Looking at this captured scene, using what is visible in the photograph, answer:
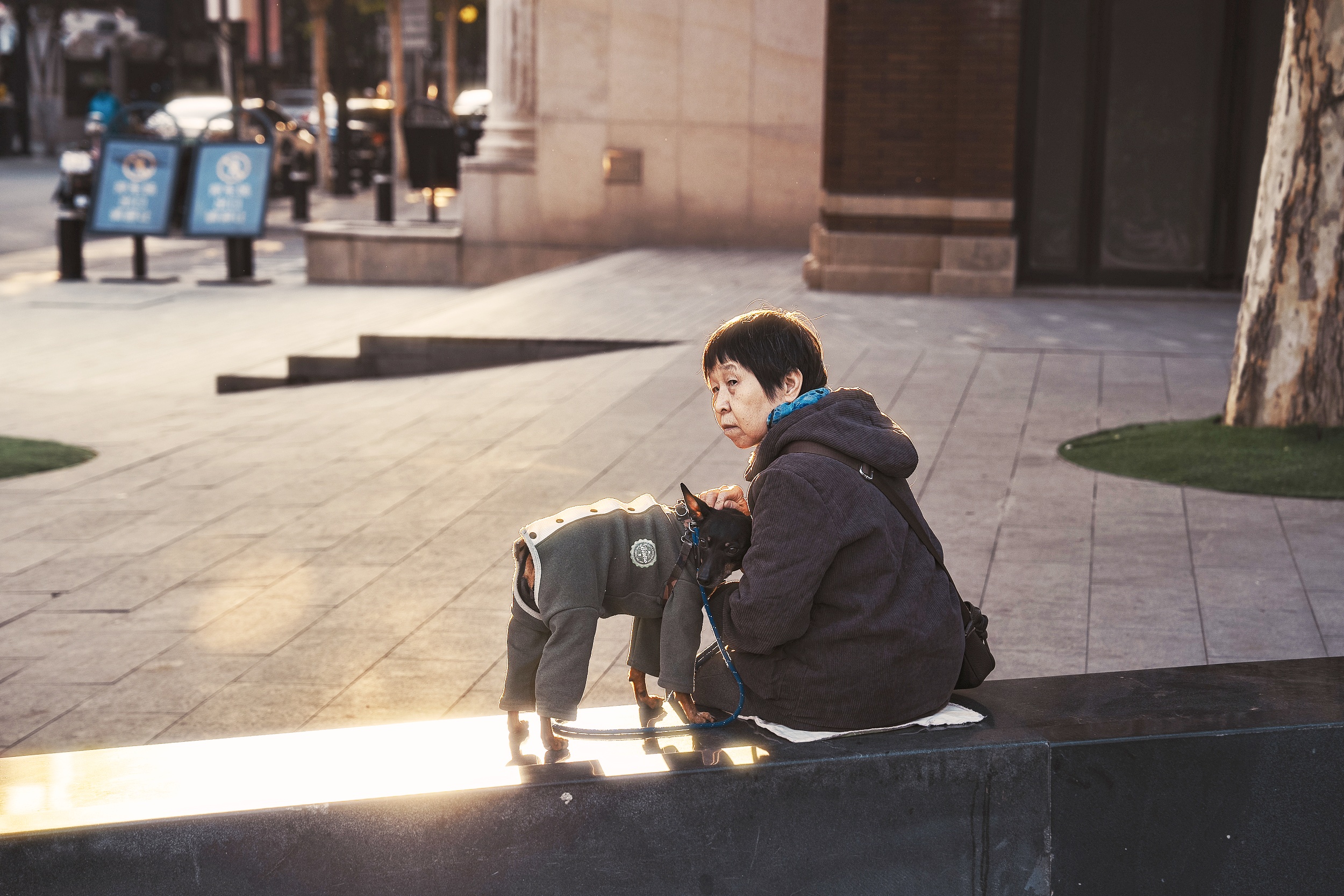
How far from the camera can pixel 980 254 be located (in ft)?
46.4

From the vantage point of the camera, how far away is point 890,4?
1379cm

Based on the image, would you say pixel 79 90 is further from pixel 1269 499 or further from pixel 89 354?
pixel 1269 499

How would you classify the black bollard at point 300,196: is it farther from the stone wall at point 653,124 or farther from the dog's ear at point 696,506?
the dog's ear at point 696,506

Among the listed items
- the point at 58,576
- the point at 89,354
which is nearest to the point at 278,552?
the point at 58,576

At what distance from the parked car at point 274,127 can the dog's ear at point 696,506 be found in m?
26.2

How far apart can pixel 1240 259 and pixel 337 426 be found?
927cm

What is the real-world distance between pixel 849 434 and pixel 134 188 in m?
17.0

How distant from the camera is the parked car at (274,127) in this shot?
95.7ft

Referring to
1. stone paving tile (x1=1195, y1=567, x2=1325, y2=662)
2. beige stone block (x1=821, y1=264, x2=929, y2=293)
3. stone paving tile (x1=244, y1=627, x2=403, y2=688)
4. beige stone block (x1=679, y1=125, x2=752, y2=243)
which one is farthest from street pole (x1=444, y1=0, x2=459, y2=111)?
stone paving tile (x1=1195, y1=567, x2=1325, y2=662)

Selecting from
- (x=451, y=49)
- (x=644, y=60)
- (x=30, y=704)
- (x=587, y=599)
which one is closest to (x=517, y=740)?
(x=587, y=599)

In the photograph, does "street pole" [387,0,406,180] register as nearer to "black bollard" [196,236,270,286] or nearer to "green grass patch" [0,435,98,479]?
"black bollard" [196,236,270,286]

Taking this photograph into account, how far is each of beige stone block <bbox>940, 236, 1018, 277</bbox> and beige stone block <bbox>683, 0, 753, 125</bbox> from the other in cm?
455

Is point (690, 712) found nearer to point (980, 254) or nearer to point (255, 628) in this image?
point (255, 628)

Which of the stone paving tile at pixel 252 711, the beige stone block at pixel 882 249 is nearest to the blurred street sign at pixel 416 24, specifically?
the beige stone block at pixel 882 249
